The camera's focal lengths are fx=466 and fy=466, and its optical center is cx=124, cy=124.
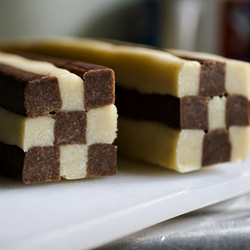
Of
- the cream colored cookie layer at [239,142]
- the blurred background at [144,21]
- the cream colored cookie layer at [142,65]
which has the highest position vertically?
the blurred background at [144,21]

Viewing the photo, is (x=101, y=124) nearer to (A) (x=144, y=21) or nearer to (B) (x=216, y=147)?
(B) (x=216, y=147)

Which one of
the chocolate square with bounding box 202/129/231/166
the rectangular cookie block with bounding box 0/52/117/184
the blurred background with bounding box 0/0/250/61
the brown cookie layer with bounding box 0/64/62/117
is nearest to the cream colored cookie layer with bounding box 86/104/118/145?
the rectangular cookie block with bounding box 0/52/117/184

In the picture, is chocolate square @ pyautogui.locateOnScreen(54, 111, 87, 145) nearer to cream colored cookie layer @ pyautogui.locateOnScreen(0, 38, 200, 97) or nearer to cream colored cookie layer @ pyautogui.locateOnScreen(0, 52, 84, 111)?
cream colored cookie layer @ pyautogui.locateOnScreen(0, 52, 84, 111)

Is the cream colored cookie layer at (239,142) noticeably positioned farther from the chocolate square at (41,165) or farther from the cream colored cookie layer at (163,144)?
the chocolate square at (41,165)

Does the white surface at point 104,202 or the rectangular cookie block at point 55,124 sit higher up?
the rectangular cookie block at point 55,124

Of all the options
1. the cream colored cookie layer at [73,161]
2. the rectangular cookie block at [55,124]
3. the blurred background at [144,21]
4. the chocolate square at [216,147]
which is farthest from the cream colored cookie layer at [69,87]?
the blurred background at [144,21]

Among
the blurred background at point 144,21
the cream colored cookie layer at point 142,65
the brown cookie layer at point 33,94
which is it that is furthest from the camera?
the blurred background at point 144,21

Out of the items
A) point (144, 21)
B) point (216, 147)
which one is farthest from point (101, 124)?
point (144, 21)

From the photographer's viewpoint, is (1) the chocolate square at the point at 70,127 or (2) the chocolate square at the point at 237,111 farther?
(2) the chocolate square at the point at 237,111
